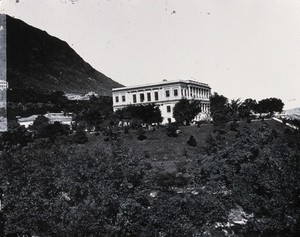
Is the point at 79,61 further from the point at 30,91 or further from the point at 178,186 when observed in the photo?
the point at 178,186

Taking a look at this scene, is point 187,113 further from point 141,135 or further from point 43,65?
point 43,65

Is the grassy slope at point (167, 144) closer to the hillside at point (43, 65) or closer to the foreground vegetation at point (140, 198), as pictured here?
the foreground vegetation at point (140, 198)

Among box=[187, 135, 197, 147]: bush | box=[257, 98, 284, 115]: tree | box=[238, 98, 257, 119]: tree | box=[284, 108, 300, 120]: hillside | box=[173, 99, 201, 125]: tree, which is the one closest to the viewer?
box=[187, 135, 197, 147]: bush

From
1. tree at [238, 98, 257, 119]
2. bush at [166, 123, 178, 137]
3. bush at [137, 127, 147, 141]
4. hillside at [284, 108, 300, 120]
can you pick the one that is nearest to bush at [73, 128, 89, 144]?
bush at [137, 127, 147, 141]

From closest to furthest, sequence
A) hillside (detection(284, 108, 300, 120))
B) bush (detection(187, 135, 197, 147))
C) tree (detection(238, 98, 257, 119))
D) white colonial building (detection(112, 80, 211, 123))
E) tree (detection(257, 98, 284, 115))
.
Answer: bush (detection(187, 135, 197, 147)) → tree (detection(238, 98, 257, 119)) → white colonial building (detection(112, 80, 211, 123)) → hillside (detection(284, 108, 300, 120)) → tree (detection(257, 98, 284, 115))

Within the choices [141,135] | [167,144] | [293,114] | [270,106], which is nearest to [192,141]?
[167,144]

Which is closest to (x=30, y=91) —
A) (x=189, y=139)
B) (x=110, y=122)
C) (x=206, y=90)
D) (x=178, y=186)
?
(x=206, y=90)

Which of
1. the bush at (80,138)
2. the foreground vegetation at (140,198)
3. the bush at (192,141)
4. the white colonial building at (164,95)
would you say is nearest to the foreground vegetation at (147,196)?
the foreground vegetation at (140,198)

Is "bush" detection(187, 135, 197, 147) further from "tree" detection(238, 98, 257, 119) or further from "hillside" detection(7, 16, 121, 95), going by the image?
"hillside" detection(7, 16, 121, 95)
